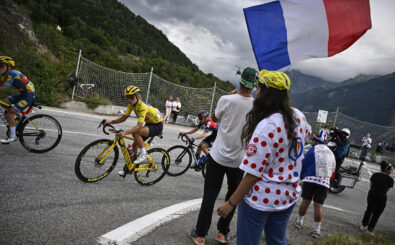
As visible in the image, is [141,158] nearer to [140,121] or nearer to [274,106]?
[140,121]

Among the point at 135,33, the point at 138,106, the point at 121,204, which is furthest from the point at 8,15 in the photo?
the point at 135,33

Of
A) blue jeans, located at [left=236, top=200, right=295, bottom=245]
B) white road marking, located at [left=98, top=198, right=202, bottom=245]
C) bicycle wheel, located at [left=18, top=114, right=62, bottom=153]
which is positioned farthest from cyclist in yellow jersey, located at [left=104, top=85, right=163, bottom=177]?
blue jeans, located at [left=236, top=200, right=295, bottom=245]

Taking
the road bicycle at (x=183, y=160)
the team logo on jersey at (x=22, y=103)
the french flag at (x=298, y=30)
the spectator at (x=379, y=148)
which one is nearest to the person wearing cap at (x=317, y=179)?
the french flag at (x=298, y=30)

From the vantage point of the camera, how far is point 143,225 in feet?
11.0

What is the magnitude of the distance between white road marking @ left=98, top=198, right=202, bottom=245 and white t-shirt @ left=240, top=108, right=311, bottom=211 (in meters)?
1.71

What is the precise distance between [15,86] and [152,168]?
10.8 ft

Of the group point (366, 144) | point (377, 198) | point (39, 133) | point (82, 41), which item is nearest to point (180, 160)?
point (39, 133)

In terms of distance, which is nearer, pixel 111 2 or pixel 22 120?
pixel 22 120

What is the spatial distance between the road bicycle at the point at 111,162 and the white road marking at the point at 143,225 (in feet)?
3.55

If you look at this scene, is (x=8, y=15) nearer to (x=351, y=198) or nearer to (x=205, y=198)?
(x=205, y=198)

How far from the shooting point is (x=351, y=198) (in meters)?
7.78

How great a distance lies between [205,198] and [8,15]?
773 inches

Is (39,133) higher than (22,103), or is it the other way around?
(22,103)

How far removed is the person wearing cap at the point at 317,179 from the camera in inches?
165
